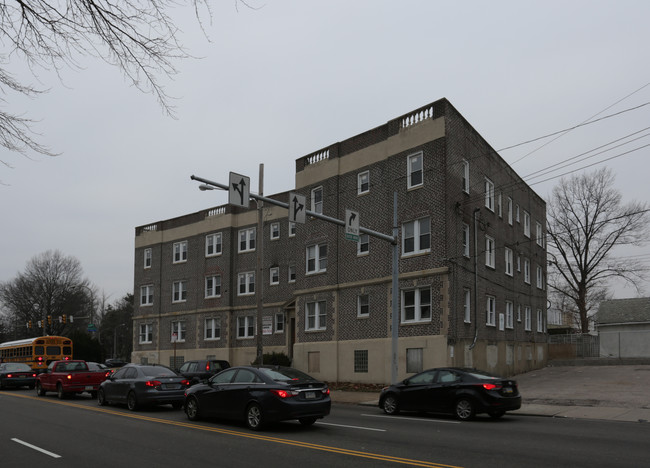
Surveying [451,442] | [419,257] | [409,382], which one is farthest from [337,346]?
[451,442]

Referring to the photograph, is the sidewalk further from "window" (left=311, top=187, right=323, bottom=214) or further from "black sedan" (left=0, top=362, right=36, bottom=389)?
"black sedan" (left=0, top=362, right=36, bottom=389)

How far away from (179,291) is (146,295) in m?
4.67

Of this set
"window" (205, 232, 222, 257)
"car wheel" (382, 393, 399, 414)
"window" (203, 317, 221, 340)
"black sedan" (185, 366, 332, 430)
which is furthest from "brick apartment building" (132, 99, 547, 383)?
"black sedan" (185, 366, 332, 430)

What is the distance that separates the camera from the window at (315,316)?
32125mm

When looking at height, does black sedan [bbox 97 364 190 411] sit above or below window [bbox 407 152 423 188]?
below

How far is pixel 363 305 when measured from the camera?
2980 centimetres

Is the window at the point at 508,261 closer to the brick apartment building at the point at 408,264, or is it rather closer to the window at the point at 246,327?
the brick apartment building at the point at 408,264

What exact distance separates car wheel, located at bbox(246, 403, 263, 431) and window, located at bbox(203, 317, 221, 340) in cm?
3143

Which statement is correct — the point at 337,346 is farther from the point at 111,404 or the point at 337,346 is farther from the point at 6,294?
the point at 6,294

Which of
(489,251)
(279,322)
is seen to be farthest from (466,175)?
(279,322)

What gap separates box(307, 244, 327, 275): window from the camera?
32.4 m

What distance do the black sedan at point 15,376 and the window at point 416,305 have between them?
19.1 m

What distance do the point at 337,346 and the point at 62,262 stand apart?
73153 millimetres

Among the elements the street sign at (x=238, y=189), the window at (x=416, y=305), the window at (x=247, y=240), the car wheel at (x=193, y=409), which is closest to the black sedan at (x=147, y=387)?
the car wheel at (x=193, y=409)
